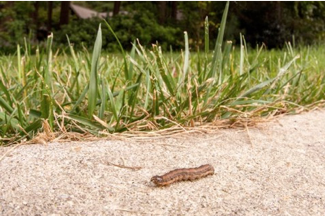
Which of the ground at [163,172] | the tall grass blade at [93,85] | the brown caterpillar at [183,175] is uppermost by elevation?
the tall grass blade at [93,85]

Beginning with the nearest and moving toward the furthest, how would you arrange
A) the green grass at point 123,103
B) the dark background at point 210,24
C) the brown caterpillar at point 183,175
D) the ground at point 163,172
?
1. the ground at point 163,172
2. the brown caterpillar at point 183,175
3. the green grass at point 123,103
4. the dark background at point 210,24

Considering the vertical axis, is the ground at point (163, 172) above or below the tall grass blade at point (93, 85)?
below

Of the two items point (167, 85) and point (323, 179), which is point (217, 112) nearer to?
point (167, 85)

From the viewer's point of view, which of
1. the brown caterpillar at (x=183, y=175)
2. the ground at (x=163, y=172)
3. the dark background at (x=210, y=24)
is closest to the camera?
the ground at (x=163, y=172)

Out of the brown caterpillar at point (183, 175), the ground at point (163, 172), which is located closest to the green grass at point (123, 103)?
the ground at point (163, 172)

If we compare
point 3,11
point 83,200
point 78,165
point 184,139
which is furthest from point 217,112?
point 3,11

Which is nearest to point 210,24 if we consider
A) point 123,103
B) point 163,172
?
point 123,103

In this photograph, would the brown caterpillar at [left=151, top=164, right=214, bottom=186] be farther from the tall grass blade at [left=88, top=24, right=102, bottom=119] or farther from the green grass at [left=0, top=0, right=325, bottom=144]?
the tall grass blade at [left=88, top=24, right=102, bottom=119]

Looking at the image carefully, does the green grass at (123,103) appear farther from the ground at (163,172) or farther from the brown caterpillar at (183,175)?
the brown caterpillar at (183,175)
